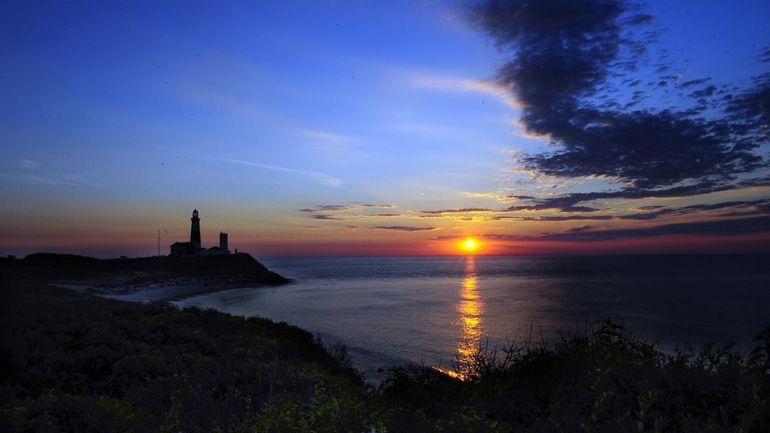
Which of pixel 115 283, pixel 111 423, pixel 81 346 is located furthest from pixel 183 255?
pixel 111 423

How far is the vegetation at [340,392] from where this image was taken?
6809 millimetres

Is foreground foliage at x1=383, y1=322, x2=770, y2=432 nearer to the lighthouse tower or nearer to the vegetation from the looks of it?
the vegetation

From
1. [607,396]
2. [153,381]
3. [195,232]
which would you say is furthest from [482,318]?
[195,232]

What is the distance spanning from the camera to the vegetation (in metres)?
6.81

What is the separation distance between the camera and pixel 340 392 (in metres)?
10.5

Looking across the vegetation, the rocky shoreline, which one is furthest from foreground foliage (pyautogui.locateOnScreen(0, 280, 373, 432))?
the rocky shoreline

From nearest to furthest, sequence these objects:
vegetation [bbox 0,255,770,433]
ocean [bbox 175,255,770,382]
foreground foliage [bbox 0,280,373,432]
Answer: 1. vegetation [bbox 0,255,770,433]
2. foreground foliage [bbox 0,280,373,432]
3. ocean [bbox 175,255,770,382]

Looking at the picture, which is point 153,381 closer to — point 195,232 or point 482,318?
point 482,318

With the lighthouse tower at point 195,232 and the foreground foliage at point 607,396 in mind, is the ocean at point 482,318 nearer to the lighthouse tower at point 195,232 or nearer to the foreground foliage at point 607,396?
the foreground foliage at point 607,396

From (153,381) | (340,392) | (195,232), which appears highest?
(195,232)

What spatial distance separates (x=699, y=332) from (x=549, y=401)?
35.1m

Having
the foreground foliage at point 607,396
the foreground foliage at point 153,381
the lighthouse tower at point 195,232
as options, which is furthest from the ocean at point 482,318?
the lighthouse tower at point 195,232

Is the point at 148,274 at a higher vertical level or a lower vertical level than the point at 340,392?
lower

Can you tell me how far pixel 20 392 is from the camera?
959 centimetres
